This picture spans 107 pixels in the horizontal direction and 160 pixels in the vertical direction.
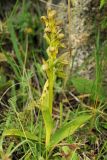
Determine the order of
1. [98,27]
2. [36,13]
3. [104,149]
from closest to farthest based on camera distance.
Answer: [104,149], [98,27], [36,13]

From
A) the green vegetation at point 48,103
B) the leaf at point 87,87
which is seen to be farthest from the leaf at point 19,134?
the leaf at point 87,87

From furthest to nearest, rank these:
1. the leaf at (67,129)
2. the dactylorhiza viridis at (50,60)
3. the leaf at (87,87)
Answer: the leaf at (87,87), the leaf at (67,129), the dactylorhiza viridis at (50,60)

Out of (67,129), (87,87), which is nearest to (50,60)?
(67,129)

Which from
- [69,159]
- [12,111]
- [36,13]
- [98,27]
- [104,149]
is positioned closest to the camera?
[69,159]

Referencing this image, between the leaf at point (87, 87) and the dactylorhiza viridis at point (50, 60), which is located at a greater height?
the dactylorhiza viridis at point (50, 60)

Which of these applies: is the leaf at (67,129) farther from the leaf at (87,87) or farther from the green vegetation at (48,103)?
the leaf at (87,87)

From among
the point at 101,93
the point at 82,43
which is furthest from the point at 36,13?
the point at 101,93

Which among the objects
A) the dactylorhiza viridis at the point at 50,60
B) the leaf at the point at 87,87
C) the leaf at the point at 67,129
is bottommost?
the leaf at the point at 67,129

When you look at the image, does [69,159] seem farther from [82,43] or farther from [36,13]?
[36,13]
